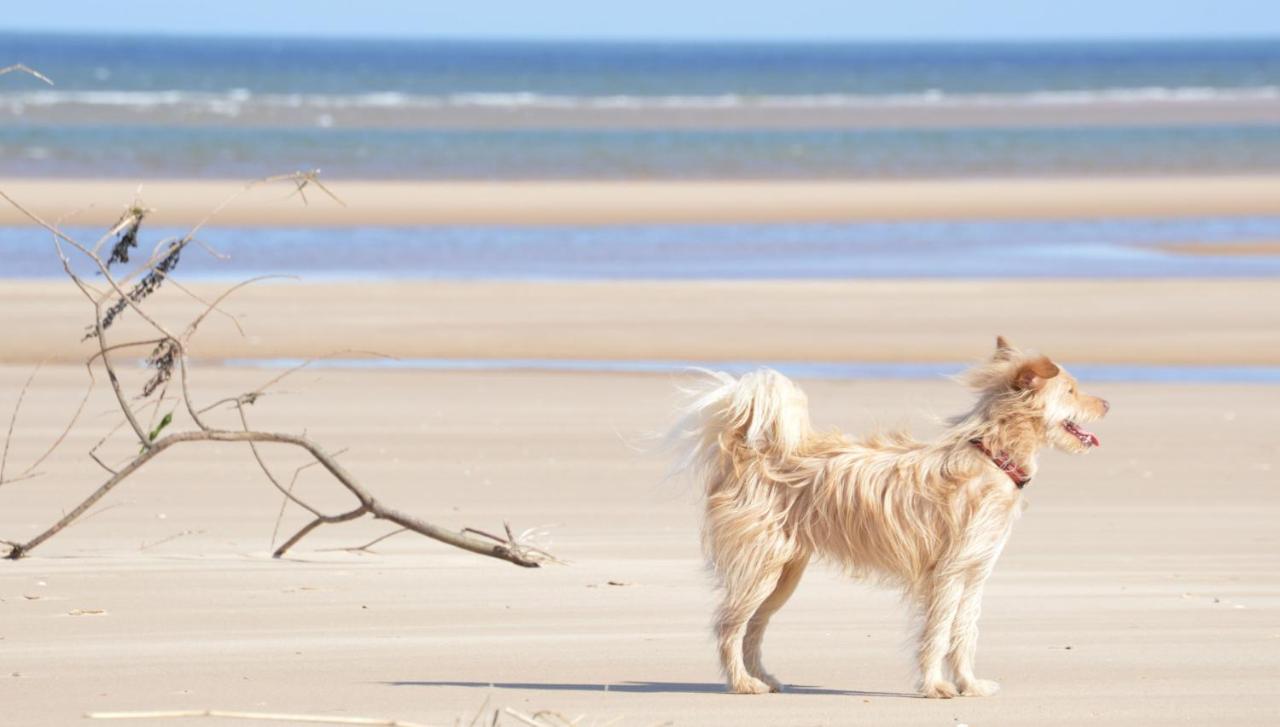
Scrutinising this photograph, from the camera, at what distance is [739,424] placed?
5410 millimetres

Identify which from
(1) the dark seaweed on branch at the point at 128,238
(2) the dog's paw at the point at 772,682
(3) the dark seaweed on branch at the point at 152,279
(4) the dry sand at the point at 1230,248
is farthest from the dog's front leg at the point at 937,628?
(4) the dry sand at the point at 1230,248

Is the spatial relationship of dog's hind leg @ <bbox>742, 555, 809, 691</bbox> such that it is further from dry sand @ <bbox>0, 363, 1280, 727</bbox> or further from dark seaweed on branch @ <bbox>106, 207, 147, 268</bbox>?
dark seaweed on branch @ <bbox>106, 207, 147, 268</bbox>

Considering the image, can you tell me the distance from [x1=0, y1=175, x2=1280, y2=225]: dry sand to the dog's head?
67.6ft

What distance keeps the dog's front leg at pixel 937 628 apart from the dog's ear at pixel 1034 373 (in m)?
0.62

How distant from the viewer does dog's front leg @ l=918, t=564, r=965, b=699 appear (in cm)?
537

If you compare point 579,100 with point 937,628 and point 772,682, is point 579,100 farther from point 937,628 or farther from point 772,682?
point 937,628

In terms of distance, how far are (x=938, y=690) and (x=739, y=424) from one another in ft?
3.34

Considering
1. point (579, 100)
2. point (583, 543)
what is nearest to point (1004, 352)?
point (583, 543)

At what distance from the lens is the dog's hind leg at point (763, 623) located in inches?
219

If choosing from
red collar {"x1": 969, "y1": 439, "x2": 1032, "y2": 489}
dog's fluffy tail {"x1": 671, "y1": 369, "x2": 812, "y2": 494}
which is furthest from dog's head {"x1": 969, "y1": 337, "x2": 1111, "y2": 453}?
dog's fluffy tail {"x1": 671, "y1": 369, "x2": 812, "y2": 494}

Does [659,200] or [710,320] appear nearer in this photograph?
[710,320]

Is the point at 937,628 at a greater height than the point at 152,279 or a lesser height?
lesser

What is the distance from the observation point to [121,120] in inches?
1959

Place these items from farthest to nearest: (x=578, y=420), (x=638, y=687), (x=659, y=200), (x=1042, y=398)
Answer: (x=659, y=200)
(x=578, y=420)
(x=638, y=687)
(x=1042, y=398)
